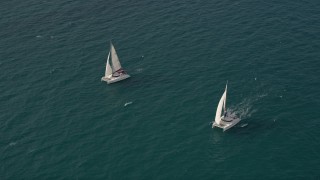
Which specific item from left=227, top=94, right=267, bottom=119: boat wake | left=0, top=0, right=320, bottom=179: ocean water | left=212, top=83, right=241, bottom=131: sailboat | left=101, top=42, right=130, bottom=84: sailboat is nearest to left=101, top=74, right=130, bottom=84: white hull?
left=101, top=42, right=130, bottom=84: sailboat

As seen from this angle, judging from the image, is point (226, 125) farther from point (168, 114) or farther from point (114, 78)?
point (114, 78)

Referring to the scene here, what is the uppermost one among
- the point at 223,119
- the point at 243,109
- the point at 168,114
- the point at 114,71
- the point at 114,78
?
the point at 114,71

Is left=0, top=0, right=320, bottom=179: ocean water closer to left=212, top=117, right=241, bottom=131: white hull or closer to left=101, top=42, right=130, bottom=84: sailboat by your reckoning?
left=212, top=117, right=241, bottom=131: white hull

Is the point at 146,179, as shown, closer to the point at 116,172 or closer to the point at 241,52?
the point at 116,172

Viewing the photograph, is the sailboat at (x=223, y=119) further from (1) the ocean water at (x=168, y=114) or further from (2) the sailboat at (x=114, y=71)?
(2) the sailboat at (x=114, y=71)

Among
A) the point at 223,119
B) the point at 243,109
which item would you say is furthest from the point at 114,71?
the point at 243,109

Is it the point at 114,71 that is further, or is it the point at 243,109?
the point at 114,71
